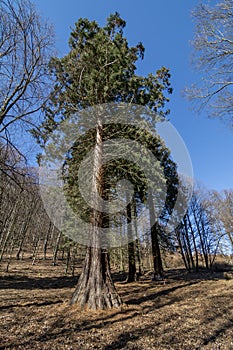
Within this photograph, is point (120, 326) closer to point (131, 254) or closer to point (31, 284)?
point (131, 254)

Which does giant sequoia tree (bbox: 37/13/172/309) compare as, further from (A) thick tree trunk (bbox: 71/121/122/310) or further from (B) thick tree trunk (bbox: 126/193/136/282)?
(B) thick tree trunk (bbox: 126/193/136/282)

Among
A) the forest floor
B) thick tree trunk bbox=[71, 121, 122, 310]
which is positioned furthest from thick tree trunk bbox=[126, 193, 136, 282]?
thick tree trunk bbox=[71, 121, 122, 310]

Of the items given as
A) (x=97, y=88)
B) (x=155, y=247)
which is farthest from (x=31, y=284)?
(x=97, y=88)

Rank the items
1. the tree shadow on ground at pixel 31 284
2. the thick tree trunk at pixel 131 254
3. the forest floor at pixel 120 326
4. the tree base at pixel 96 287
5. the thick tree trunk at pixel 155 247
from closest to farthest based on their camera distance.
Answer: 1. the forest floor at pixel 120 326
2. the tree base at pixel 96 287
3. the tree shadow on ground at pixel 31 284
4. the thick tree trunk at pixel 131 254
5. the thick tree trunk at pixel 155 247

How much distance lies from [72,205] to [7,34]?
5.44 metres

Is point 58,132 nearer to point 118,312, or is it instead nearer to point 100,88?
point 100,88

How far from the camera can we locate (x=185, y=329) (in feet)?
12.0

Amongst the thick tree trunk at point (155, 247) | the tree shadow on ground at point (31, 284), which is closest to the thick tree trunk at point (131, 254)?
the thick tree trunk at point (155, 247)

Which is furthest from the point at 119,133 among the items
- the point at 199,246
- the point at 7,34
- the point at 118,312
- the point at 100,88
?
the point at 199,246

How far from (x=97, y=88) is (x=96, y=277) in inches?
212

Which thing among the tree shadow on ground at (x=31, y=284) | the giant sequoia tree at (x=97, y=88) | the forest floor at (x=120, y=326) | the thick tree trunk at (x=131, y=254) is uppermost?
the giant sequoia tree at (x=97, y=88)

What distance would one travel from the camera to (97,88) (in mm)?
5984

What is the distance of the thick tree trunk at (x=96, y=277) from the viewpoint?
186 inches

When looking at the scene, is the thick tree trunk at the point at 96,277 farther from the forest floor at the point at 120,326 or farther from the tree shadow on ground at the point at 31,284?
the tree shadow on ground at the point at 31,284
